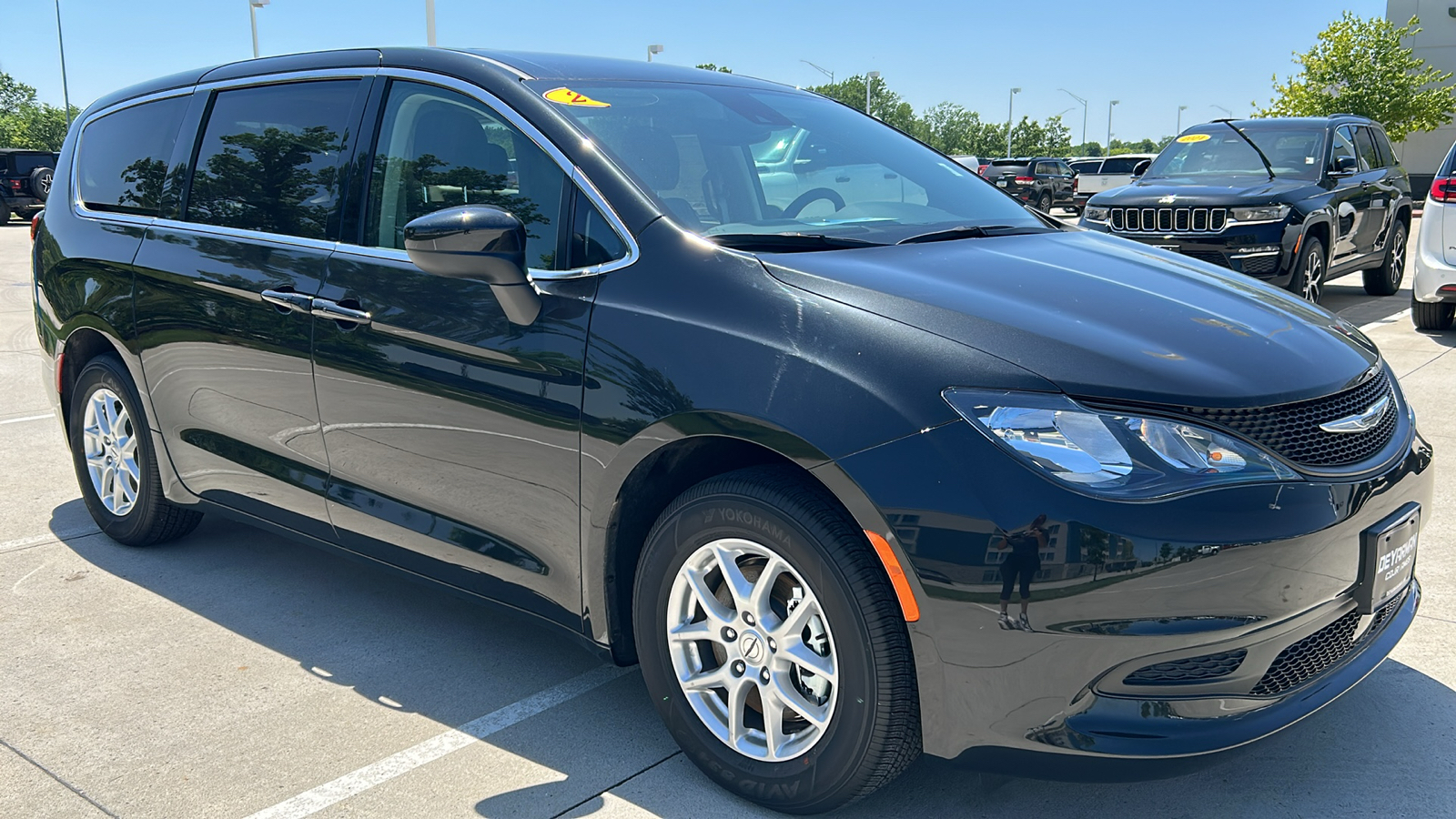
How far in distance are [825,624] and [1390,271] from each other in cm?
1177

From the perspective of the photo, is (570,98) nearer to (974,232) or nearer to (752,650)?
(974,232)

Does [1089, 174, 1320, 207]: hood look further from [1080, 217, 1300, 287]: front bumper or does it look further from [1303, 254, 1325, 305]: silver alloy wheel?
[1303, 254, 1325, 305]: silver alloy wheel

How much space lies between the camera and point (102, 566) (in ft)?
15.1

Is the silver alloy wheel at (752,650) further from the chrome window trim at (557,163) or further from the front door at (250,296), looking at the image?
the front door at (250,296)

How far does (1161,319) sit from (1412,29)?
45535mm

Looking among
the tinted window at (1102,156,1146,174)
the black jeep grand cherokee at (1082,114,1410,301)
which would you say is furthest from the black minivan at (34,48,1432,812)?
the tinted window at (1102,156,1146,174)

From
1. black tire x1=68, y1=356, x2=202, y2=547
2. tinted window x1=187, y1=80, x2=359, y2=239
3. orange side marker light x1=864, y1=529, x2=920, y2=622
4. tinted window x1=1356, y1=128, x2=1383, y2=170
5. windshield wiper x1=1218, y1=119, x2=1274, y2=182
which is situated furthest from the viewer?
tinted window x1=1356, y1=128, x2=1383, y2=170

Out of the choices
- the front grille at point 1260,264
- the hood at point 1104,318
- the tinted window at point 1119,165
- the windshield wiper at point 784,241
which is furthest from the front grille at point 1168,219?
the tinted window at point 1119,165

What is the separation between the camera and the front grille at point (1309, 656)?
2488 millimetres

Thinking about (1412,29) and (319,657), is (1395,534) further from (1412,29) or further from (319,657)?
(1412,29)

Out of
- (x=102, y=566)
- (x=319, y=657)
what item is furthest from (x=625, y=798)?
(x=102, y=566)

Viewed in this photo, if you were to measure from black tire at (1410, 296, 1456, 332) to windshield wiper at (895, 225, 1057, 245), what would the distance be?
7.16 metres

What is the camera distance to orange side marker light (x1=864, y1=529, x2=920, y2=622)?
7.79 feet

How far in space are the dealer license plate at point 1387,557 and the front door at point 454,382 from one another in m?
1.75
